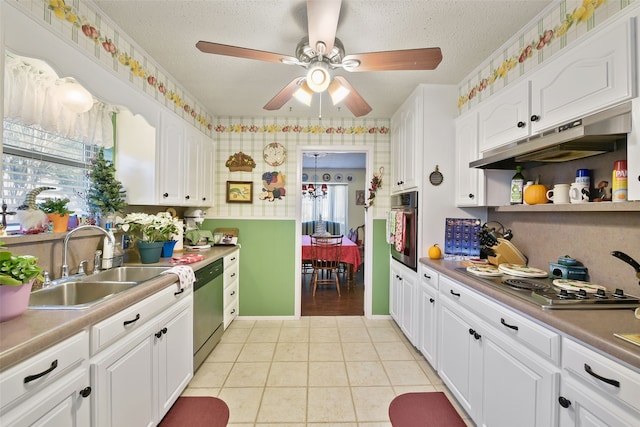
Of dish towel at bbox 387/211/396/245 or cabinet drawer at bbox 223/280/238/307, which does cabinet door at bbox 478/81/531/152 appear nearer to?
dish towel at bbox 387/211/396/245

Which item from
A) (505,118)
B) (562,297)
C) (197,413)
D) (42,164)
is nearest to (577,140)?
(505,118)

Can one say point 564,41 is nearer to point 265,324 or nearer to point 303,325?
point 303,325

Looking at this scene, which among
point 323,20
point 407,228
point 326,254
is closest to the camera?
point 323,20

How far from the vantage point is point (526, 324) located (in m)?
1.18

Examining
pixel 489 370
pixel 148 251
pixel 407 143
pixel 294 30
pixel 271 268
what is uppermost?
pixel 294 30

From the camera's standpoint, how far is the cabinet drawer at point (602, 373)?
2.59 feet

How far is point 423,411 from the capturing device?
1.75 meters

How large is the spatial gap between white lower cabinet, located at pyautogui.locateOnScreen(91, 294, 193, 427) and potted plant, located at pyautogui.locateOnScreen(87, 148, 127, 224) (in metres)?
0.85

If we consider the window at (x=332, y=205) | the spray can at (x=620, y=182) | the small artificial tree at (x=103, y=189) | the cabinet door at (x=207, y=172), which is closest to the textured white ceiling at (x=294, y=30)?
the cabinet door at (x=207, y=172)

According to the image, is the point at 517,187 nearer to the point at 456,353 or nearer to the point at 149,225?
the point at 456,353

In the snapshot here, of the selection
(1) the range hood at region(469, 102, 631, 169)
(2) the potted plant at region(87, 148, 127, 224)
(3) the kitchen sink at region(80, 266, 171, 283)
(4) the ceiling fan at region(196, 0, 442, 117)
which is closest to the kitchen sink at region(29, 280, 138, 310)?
(3) the kitchen sink at region(80, 266, 171, 283)

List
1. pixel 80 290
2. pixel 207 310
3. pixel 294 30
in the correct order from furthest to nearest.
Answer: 1. pixel 207 310
2. pixel 294 30
3. pixel 80 290

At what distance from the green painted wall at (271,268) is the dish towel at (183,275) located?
4.69 feet

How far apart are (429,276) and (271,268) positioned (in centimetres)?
186
